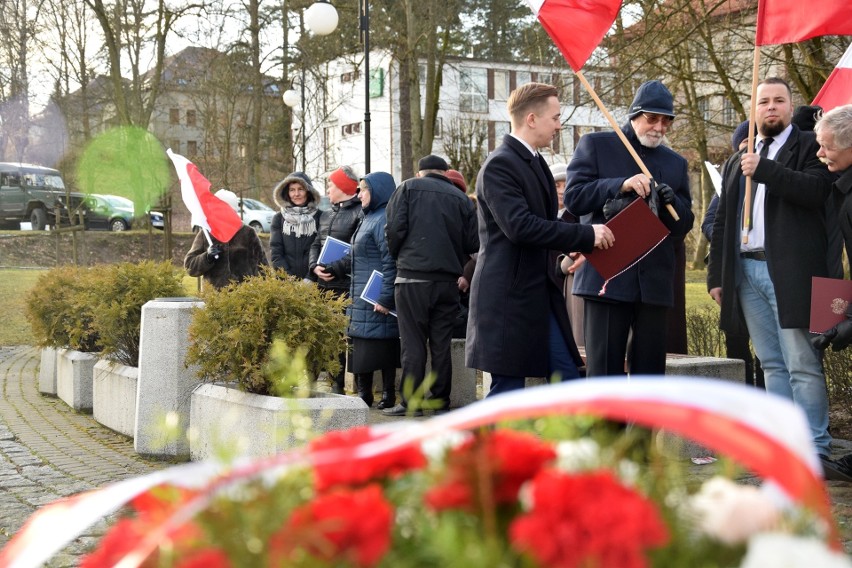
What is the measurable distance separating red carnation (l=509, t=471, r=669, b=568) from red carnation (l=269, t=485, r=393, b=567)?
6.6 inches

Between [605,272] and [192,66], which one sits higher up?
[192,66]

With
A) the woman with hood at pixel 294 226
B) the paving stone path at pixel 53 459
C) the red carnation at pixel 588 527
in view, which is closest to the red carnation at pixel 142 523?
the red carnation at pixel 588 527

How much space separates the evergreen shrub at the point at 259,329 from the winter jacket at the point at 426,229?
2.01 m

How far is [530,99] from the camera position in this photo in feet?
20.5

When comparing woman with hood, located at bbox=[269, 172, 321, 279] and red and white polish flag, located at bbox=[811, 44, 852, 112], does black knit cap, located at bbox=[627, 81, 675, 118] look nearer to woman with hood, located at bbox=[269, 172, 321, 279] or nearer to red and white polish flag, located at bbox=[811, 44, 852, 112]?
red and white polish flag, located at bbox=[811, 44, 852, 112]

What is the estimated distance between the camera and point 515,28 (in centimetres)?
3194

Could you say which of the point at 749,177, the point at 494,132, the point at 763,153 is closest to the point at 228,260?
the point at 763,153

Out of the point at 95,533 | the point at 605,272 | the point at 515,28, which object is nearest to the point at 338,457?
the point at 95,533

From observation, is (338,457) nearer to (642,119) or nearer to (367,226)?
(642,119)

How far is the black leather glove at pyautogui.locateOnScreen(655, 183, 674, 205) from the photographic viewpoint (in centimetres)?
629

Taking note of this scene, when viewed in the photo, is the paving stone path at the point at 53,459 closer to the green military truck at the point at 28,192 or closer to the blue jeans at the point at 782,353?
the blue jeans at the point at 782,353

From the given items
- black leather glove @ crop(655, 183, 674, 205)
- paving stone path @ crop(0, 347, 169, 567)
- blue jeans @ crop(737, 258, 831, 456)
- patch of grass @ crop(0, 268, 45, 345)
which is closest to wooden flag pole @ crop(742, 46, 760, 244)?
blue jeans @ crop(737, 258, 831, 456)

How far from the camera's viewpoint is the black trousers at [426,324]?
30.9ft

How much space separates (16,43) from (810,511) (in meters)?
32.4
